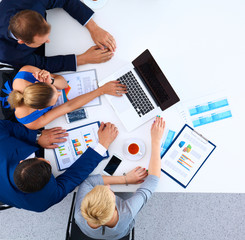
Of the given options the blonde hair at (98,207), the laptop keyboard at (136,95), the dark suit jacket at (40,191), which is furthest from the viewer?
the laptop keyboard at (136,95)

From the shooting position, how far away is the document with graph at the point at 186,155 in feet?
4.14

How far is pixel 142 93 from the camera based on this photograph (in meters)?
1.31

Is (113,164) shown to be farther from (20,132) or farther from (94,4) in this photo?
(94,4)

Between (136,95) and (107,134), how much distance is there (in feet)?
0.96

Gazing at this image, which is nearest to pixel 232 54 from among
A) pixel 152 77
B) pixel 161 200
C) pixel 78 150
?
pixel 152 77

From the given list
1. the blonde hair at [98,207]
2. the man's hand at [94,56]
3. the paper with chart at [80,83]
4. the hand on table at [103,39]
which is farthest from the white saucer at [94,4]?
the blonde hair at [98,207]

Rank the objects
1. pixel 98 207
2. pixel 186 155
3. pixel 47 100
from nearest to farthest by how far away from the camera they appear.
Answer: pixel 98 207 < pixel 47 100 < pixel 186 155

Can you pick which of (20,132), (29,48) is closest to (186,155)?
(20,132)

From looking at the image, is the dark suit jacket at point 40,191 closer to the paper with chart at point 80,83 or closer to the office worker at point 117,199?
the office worker at point 117,199

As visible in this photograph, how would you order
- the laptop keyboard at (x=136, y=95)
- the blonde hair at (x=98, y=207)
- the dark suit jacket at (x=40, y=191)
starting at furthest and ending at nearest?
the laptop keyboard at (x=136, y=95)
the dark suit jacket at (x=40, y=191)
the blonde hair at (x=98, y=207)

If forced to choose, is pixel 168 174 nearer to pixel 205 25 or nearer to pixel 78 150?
pixel 78 150

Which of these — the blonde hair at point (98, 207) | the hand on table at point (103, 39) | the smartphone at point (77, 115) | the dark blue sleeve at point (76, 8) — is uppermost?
the dark blue sleeve at point (76, 8)

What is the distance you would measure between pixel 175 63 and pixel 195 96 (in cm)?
23

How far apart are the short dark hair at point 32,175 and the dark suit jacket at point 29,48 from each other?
582 millimetres
